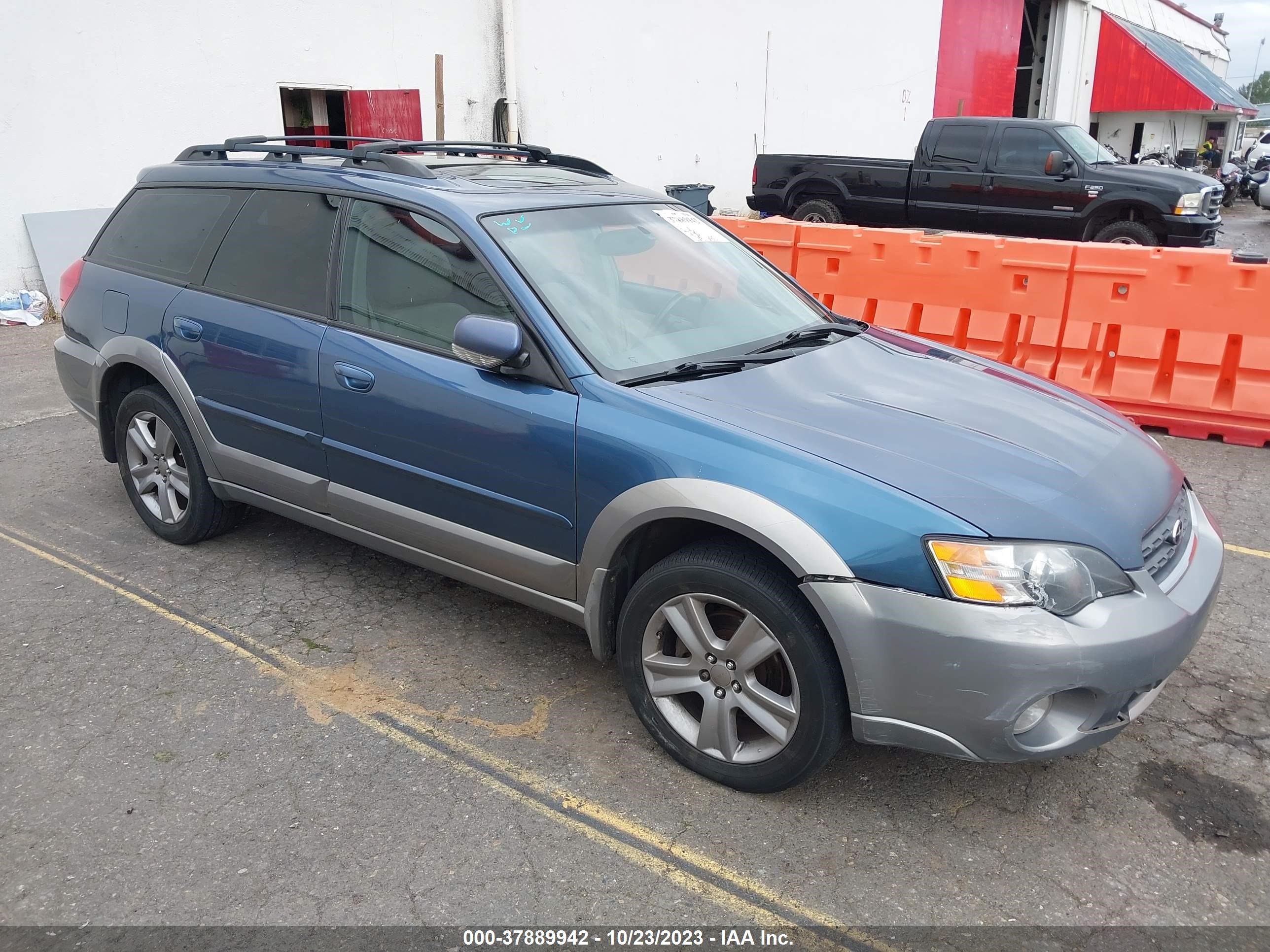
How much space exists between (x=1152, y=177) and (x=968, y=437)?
36.7ft

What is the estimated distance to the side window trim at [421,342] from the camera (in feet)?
10.5

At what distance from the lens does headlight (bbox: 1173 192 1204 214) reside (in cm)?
1180

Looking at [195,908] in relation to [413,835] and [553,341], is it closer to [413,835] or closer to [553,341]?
[413,835]

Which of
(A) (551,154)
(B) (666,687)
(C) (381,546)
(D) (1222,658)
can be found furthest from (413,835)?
(A) (551,154)

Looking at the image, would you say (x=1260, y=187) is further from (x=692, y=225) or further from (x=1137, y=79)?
(x=692, y=225)

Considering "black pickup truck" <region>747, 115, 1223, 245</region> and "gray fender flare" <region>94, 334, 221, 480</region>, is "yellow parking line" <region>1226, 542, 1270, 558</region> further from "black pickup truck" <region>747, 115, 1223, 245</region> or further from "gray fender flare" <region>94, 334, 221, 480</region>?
"black pickup truck" <region>747, 115, 1223, 245</region>

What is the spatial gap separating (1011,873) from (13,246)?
11.0 metres

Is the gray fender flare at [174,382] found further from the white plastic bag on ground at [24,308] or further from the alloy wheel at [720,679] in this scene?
the white plastic bag on ground at [24,308]

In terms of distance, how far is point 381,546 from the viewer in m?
3.81

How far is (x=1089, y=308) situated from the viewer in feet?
21.8

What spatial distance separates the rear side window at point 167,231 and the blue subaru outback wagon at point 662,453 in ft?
0.06

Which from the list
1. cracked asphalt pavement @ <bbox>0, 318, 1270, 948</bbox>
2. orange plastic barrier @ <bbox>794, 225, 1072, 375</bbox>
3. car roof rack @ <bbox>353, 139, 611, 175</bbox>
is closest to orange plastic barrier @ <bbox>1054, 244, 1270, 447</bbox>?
orange plastic barrier @ <bbox>794, 225, 1072, 375</bbox>

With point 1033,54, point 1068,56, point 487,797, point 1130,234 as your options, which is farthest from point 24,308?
point 1033,54

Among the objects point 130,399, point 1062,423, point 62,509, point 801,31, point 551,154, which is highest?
point 801,31
